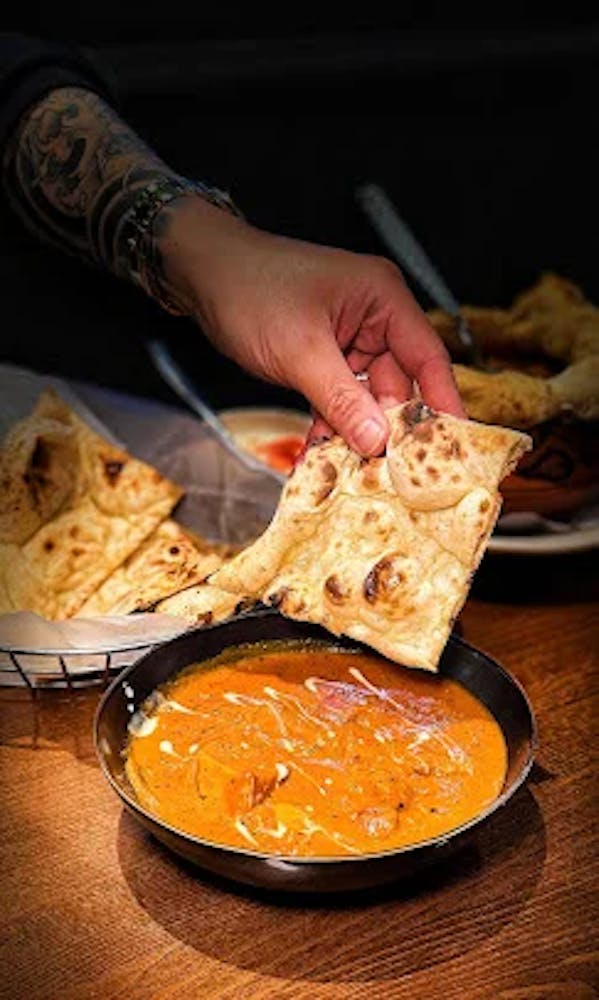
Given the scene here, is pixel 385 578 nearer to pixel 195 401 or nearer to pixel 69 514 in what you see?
pixel 69 514

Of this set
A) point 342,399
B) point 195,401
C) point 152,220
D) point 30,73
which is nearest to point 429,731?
point 342,399

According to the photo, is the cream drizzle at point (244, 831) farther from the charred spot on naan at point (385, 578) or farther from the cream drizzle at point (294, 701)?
the charred spot on naan at point (385, 578)

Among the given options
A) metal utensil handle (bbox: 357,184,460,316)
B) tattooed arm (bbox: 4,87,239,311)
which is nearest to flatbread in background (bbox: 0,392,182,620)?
tattooed arm (bbox: 4,87,239,311)

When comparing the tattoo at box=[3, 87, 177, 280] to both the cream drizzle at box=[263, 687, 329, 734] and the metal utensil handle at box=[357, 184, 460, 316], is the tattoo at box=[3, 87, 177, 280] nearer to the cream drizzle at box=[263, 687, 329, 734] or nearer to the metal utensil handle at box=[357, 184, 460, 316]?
the metal utensil handle at box=[357, 184, 460, 316]

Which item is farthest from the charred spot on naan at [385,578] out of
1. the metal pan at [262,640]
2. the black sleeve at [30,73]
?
the black sleeve at [30,73]

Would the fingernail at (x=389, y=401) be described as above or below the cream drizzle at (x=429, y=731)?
above

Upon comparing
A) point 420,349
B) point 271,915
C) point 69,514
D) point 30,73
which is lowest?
point 271,915

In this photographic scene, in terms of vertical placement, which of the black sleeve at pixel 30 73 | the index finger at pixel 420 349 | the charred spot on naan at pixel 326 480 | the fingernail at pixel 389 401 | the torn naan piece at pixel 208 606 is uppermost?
the black sleeve at pixel 30 73
